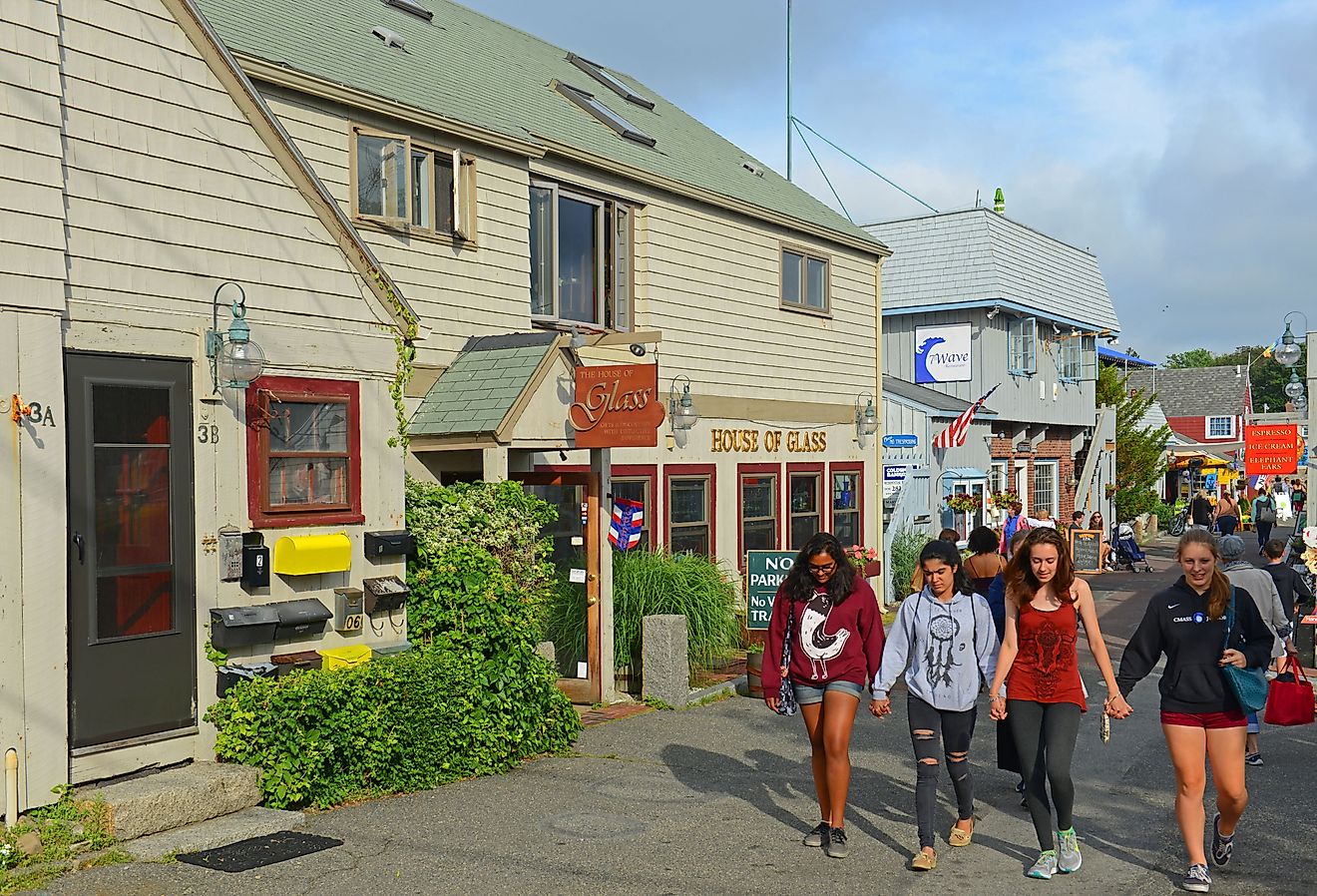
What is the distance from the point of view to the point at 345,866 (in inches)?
274

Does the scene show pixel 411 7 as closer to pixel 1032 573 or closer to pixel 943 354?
pixel 1032 573

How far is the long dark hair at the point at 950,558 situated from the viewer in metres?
7.15

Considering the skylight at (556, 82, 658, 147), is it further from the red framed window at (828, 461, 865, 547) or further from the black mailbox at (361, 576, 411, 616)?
the black mailbox at (361, 576, 411, 616)

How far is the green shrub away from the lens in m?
8.04

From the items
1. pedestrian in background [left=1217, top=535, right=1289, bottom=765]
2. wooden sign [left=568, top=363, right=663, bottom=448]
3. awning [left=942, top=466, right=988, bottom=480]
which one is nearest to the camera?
pedestrian in background [left=1217, top=535, right=1289, bottom=765]

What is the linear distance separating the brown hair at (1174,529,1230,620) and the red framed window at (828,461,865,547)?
1164cm

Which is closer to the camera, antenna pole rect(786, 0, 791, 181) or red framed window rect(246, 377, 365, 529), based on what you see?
red framed window rect(246, 377, 365, 529)

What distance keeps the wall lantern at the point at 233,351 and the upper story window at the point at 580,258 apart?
5.43 m

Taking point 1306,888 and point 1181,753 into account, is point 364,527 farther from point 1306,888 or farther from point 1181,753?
point 1306,888

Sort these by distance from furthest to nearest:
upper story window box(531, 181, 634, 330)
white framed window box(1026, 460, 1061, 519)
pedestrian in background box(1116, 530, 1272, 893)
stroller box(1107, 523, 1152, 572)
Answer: white framed window box(1026, 460, 1061, 519) < stroller box(1107, 523, 1152, 572) < upper story window box(531, 181, 634, 330) < pedestrian in background box(1116, 530, 1272, 893)

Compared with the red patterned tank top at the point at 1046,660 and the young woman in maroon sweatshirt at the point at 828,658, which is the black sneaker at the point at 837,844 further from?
the red patterned tank top at the point at 1046,660

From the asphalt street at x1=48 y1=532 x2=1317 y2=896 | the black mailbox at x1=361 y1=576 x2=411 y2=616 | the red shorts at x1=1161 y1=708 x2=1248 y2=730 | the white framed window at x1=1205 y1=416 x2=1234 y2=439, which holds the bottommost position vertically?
the asphalt street at x1=48 y1=532 x2=1317 y2=896

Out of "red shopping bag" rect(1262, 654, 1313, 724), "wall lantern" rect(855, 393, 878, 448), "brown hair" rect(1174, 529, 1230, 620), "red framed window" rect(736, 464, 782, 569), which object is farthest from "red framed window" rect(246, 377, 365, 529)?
"wall lantern" rect(855, 393, 878, 448)

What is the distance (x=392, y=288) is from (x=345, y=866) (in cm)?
441
